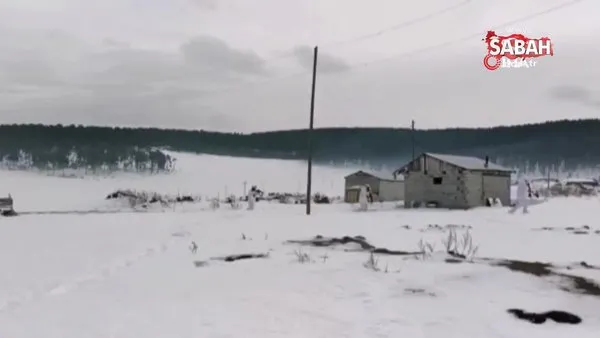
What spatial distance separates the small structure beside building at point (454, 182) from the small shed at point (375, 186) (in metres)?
10.4

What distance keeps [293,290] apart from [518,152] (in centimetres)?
6614

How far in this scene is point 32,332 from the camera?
5996 mm

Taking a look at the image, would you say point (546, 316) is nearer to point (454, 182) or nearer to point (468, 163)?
point (454, 182)

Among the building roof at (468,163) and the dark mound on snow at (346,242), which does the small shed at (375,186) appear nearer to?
the building roof at (468,163)

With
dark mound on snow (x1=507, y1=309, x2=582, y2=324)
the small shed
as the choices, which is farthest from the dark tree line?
dark mound on snow (x1=507, y1=309, x2=582, y2=324)

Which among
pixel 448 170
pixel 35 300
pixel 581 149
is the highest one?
pixel 581 149

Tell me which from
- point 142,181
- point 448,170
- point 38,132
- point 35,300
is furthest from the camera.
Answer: point 38,132

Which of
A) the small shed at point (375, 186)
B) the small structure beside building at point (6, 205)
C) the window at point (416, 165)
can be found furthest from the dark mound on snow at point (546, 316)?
the small shed at point (375, 186)

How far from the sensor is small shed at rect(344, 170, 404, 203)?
48.0 meters

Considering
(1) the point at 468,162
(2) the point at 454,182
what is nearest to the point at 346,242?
(2) the point at 454,182

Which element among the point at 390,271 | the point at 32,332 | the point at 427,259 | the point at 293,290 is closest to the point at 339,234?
the point at 427,259

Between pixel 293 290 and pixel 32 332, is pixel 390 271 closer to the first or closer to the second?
pixel 293 290

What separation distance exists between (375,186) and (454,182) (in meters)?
13.5

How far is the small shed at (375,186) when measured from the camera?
4803 cm
